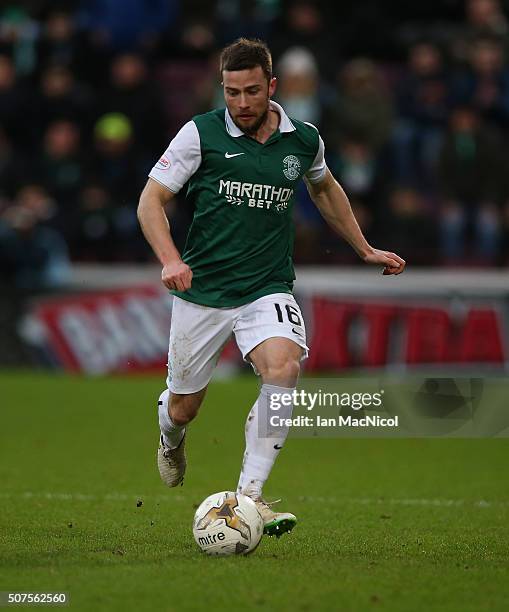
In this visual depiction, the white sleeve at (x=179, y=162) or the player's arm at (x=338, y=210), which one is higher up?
the white sleeve at (x=179, y=162)

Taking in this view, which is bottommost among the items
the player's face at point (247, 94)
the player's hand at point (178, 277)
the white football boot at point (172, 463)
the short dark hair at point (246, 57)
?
the white football boot at point (172, 463)

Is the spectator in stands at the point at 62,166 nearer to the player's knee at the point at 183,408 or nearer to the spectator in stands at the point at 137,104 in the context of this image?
the spectator in stands at the point at 137,104

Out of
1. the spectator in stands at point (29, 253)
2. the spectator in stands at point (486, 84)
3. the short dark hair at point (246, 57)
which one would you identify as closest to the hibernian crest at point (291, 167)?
the short dark hair at point (246, 57)

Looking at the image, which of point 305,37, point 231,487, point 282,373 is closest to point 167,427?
point 282,373

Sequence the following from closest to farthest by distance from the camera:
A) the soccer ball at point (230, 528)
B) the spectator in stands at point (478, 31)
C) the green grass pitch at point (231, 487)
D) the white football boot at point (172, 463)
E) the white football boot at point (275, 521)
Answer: the green grass pitch at point (231, 487), the soccer ball at point (230, 528), the white football boot at point (275, 521), the white football boot at point (172, 463), the spectator in stands at point (478, 31)

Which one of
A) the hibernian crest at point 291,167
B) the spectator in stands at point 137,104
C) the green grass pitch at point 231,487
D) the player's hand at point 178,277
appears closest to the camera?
the green grass pitch at point 231,487

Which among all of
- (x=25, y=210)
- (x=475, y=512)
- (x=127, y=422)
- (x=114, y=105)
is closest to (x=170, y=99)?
(x=114, y=105)

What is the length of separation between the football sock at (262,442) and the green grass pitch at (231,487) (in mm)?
384

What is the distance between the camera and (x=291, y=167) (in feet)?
24.7

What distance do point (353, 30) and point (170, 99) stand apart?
2.93 meters

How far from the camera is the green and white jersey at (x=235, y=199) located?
7363 millimetres

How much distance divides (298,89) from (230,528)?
1165 centimetres

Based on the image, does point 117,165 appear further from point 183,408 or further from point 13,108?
point 183,408

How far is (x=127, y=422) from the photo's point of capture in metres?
13.8
